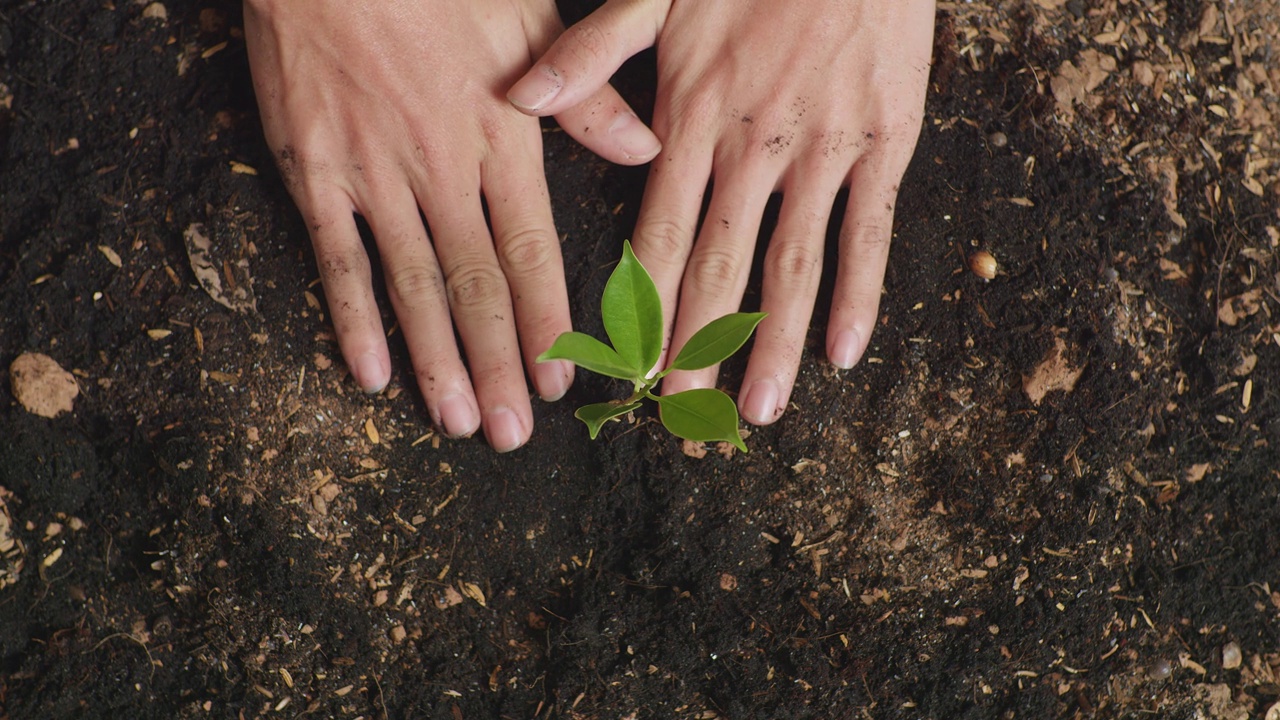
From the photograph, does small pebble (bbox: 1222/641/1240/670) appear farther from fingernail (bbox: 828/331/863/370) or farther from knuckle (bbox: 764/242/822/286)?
knuckle (bbox: 764/242/822/286)

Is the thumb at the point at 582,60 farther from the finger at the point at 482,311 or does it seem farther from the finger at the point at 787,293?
the finger at the point at 787,293

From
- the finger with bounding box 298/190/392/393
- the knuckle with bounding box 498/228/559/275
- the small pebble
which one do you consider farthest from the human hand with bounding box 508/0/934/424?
the small pebble

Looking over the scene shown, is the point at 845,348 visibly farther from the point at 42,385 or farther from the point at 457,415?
the point at 42,385

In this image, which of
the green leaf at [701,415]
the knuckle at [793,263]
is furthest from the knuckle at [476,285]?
the knuckle at [793,263]

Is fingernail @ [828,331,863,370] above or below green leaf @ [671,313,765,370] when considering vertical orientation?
below

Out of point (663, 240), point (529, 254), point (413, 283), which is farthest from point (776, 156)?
point (413, 283)

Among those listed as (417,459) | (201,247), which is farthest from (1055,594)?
(201,247)
